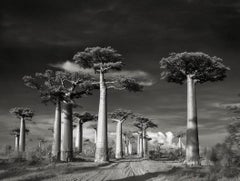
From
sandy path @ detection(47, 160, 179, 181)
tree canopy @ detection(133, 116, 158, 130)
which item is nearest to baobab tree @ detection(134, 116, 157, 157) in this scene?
tree canopy @ detection(133, 116, 158, 130)

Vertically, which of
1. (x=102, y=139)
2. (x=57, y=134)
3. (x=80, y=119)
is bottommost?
(x=102, y=139)

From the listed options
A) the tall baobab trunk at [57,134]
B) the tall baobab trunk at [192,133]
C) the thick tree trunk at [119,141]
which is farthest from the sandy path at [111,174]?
the thick tree trunk at [119,141]

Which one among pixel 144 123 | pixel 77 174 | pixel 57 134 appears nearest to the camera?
pixel 77 174

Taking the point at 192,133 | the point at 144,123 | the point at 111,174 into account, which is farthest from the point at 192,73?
the point at 144,123

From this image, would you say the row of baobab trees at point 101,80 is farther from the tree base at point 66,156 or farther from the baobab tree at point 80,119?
the baobab tree at point 80,119

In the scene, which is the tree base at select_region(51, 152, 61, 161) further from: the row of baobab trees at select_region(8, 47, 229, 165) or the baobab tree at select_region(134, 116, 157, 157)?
the baobab tree at select_region(134, 116, 157, 157)

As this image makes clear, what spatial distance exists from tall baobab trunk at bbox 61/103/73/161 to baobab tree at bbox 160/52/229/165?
320 inches

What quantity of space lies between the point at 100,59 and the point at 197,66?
7.43m

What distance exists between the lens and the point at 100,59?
26281 millimetres

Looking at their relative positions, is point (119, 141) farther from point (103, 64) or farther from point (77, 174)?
point (77, 174)

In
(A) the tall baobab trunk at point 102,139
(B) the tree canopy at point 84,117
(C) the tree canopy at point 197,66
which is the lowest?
(A) the tall baobab trunk at point 102,139

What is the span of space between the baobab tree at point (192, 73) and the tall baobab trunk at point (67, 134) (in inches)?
320

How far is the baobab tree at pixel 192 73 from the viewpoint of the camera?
22.8 metres

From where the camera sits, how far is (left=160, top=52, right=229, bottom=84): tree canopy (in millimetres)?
23984
